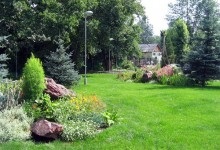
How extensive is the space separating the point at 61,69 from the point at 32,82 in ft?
21.1

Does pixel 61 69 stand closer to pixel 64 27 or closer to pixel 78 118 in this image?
pixel 64 27

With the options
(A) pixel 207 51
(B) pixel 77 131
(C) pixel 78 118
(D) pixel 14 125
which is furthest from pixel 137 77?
(D) pixel 14 125

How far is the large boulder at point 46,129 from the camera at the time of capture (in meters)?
8.59

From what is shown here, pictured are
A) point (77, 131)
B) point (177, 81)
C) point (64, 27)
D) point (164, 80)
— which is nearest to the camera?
point (77, 131)

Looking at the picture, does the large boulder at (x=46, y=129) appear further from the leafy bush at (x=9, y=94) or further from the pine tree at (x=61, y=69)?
the pine tree at (x=61, y=69)

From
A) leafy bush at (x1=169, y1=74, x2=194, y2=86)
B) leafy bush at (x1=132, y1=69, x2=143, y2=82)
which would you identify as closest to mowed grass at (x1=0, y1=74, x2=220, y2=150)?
leafy bush at (x1=169, y1=74, x2=194, y2=86)

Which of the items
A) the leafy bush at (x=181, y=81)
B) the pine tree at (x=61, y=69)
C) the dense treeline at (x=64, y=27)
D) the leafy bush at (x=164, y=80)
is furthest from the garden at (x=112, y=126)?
the leafy bush at (x=164, y=80)

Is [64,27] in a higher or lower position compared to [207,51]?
higher

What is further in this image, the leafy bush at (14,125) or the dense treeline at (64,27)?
the dense treeline at (64,27)

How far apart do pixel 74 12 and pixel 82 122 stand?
18.2m

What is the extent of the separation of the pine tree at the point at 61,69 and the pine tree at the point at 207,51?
742 centimetres

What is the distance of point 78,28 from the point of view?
3384 centimetres

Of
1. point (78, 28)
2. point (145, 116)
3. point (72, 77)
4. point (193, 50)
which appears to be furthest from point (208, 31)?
point (78, 28)

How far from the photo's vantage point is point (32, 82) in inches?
455
